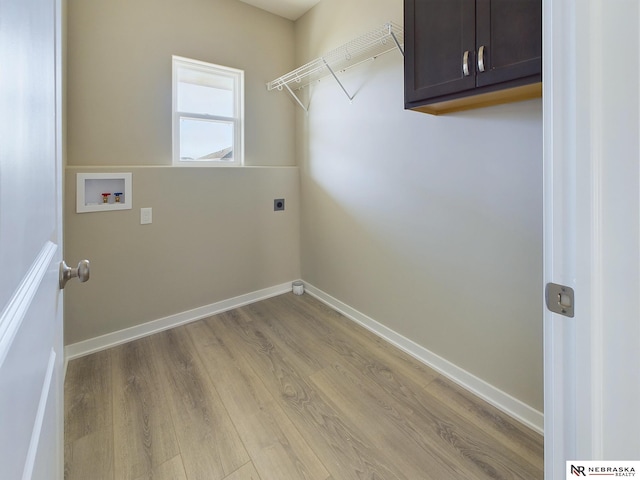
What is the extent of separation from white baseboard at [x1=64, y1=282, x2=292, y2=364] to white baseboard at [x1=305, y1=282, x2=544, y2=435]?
2.59ft

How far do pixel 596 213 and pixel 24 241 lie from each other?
2.97 ft

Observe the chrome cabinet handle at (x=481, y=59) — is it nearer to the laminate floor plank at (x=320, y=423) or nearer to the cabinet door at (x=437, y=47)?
the cabinet door at (x=437, y=47)

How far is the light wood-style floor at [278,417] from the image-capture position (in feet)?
4.39

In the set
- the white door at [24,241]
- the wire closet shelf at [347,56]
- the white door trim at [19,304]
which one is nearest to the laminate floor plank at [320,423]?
the white door at [24,241]

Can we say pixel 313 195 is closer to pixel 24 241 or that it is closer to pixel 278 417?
pixel 278 417

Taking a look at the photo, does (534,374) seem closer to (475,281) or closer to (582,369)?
(475,281)

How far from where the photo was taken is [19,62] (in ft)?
1.28

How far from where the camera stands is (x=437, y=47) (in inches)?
57.8

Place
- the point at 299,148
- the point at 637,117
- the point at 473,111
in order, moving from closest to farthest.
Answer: the point at 637,117
the point at 473,111
the point at 299,148

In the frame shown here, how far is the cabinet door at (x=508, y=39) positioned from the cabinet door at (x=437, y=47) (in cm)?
5

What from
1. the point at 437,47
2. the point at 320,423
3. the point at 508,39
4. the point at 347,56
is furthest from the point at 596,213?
the point at 347,56

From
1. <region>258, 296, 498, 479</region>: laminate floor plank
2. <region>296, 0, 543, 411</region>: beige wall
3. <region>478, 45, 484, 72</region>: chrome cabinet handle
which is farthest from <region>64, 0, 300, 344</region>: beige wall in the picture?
<region>478, 45, 484, 72</region>: chrome cabinet handle

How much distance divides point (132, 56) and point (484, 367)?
10.5ft

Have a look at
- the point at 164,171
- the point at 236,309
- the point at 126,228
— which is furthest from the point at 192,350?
the point at 164,171
